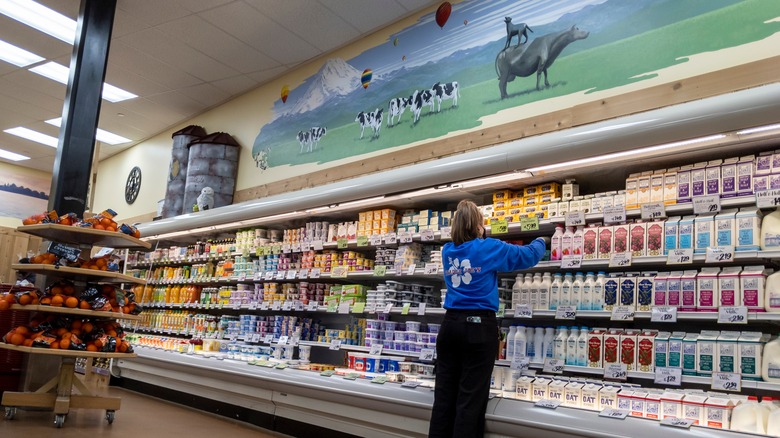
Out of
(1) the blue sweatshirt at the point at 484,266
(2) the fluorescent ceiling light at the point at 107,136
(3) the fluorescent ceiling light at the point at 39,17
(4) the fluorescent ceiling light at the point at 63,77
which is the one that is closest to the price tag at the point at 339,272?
(1) the blue sweatshirt at the point at 484,266

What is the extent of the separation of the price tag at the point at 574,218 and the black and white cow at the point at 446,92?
2093mm

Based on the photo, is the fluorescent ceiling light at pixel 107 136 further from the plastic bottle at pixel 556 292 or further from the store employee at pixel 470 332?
the plastic bottle at pixel 556 292

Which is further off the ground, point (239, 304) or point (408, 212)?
point (408, 212)

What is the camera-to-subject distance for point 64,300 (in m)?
4.98

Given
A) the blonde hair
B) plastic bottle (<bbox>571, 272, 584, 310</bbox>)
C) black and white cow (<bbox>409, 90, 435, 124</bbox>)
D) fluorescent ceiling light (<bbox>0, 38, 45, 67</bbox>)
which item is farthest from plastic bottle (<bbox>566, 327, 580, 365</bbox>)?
fluorescent ceiling light (<bbox>0, 38, 45, 67</bbox>)

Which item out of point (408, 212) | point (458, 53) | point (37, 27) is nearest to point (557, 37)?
point (458, 53)

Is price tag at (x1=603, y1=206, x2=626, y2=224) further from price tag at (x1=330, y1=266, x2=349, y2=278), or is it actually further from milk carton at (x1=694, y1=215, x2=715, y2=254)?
price tag at (x1=330, y1=266, x2=349, y2=278)

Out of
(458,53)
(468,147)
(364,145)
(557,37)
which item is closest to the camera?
(557,37)

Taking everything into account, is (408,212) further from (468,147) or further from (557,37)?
(557,37)

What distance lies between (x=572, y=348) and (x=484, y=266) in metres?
0.75

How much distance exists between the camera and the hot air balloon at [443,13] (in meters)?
6.01

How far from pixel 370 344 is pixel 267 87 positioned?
15.3ft

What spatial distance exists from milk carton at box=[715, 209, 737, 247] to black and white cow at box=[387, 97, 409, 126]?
3493mm

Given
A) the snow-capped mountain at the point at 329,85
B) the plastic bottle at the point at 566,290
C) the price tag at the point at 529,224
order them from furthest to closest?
1. the snow-capped mountain at the point at 329,85
2. the price tag at the point at 529,224
3. the plastic bottle at the point at 566,290
